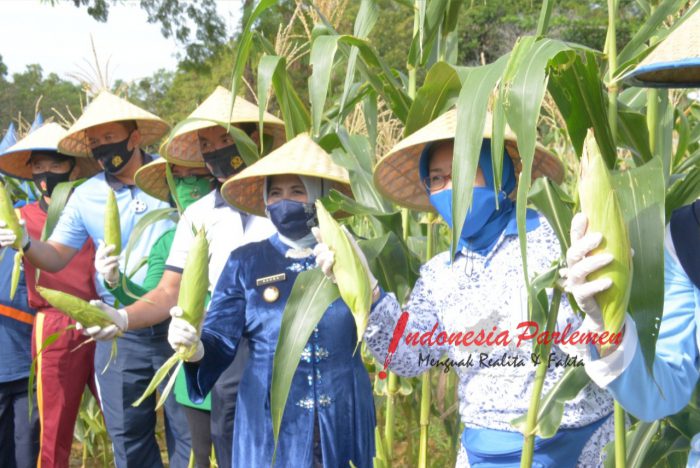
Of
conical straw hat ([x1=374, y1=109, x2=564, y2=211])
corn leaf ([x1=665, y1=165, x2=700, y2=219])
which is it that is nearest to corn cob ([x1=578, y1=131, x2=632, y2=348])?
corn leaf ([x1=665, y1=165, x2=700, y2=219])

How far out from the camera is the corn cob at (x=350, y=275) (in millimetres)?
1537

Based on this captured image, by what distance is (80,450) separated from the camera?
5.13 meters

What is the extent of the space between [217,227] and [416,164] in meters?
0.90

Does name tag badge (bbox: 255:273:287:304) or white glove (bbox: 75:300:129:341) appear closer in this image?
white glove (bbox: 75:300:129:341)

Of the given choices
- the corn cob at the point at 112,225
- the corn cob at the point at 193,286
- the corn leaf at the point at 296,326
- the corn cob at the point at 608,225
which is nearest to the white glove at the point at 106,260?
the corn cob at the point at 112,225

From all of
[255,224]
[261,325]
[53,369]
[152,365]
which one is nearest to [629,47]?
[261,325]

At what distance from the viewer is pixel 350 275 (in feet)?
5.11

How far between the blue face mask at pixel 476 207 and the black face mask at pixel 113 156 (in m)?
1.75

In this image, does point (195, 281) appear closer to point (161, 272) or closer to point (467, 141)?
point (467, 141)

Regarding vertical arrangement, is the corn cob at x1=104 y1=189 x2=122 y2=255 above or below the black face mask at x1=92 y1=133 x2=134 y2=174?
below

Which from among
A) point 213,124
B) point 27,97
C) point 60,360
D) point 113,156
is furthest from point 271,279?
point 27,97

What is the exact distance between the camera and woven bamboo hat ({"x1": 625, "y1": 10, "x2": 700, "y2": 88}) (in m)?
1.24

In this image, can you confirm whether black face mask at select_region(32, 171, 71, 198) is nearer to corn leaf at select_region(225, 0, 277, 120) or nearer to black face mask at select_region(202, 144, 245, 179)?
black face mask at select_region(202, 144, 245, 179)

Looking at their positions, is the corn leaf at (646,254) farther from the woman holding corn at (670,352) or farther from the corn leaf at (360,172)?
the corn leaf at (360,172)
